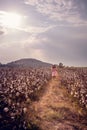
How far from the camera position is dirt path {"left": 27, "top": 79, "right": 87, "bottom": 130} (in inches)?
897

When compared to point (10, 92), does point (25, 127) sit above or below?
below

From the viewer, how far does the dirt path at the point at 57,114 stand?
22788 mm

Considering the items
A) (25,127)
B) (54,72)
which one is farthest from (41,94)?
(54,72)

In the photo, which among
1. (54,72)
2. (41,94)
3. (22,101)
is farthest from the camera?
(54,72)

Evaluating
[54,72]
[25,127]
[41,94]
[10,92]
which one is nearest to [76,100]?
[41,94]

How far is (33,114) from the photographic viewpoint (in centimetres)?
2525

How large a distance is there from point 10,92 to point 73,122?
367 inches

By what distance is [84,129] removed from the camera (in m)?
22.8

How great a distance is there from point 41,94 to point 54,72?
26.8 meters

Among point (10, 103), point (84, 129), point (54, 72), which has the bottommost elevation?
point (84, 129)

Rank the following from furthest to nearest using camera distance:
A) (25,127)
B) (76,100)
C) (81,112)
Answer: (76,100)
(81,112)
(25,127)

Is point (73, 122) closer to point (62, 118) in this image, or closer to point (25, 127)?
point (62, 118)

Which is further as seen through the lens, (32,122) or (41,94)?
(41,94)

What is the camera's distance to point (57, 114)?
25406mm
